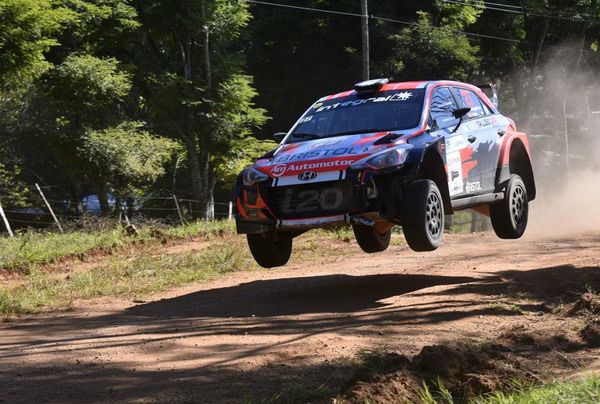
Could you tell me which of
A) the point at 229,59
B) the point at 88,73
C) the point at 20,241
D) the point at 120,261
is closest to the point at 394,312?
the point at 120,261

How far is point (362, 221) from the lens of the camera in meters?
9.15

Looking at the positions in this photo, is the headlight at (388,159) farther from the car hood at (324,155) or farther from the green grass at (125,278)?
the green grass at (125,278)

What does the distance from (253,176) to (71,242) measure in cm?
777

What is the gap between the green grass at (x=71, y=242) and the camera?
1456cm

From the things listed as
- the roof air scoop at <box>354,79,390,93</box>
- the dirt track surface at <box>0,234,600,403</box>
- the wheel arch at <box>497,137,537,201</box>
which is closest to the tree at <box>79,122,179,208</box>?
the dirt track surface at <box>0,234,600,403</box>

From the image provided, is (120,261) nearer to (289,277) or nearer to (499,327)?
(289,277)

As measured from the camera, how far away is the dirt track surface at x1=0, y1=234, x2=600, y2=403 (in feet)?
21.0

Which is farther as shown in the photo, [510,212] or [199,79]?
[199,79]

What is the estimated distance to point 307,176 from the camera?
9234 mm

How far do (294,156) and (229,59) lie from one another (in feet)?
72.6

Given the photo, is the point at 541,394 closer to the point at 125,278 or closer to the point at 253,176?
the point at 253,176

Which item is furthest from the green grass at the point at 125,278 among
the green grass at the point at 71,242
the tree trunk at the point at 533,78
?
the tree trunk at the point at 533,78

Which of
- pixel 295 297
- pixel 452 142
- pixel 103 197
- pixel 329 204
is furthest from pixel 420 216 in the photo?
pixel 103 197

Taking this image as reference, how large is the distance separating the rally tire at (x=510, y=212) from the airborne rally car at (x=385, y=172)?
1cm
